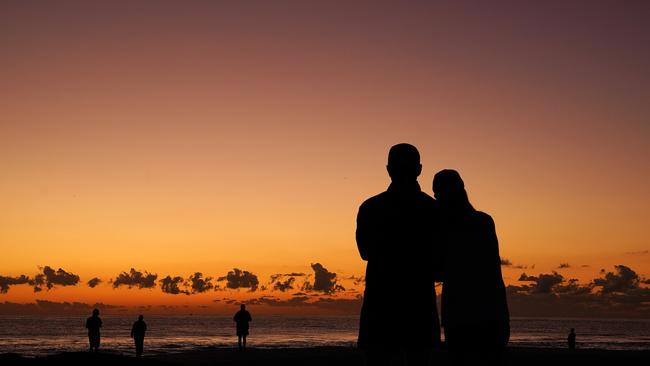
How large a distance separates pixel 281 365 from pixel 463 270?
2103 cm

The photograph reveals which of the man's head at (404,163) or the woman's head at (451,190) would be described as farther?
the woman's head at (451,190)

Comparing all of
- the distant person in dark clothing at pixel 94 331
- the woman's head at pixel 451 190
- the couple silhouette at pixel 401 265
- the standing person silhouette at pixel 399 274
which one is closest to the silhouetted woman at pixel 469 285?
the woman's head at pixel 451 190

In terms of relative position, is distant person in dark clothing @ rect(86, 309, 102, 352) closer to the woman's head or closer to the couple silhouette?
the woman's head

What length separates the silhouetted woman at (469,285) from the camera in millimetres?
4449

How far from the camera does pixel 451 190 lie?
4.58 m

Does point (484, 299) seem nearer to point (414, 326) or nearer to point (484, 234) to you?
point (484, 234)

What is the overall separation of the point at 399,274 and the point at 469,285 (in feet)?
3.25

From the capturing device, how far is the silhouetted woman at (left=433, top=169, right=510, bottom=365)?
445 centimetres

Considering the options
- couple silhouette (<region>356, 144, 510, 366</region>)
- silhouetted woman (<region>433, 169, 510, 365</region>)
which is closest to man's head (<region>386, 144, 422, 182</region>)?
couple silhouette (<region>356, 144, 510, 366</region>)

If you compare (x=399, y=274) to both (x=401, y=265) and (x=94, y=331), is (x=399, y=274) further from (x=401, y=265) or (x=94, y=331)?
(x=94, y=331)

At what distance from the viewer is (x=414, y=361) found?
12.2ft

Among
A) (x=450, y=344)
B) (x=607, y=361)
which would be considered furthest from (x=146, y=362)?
(x=607, y=361)

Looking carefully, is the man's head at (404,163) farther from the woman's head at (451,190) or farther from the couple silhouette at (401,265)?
the woman's head at (451,190)

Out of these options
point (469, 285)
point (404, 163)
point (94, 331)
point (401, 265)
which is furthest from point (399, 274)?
point (94, 331)
